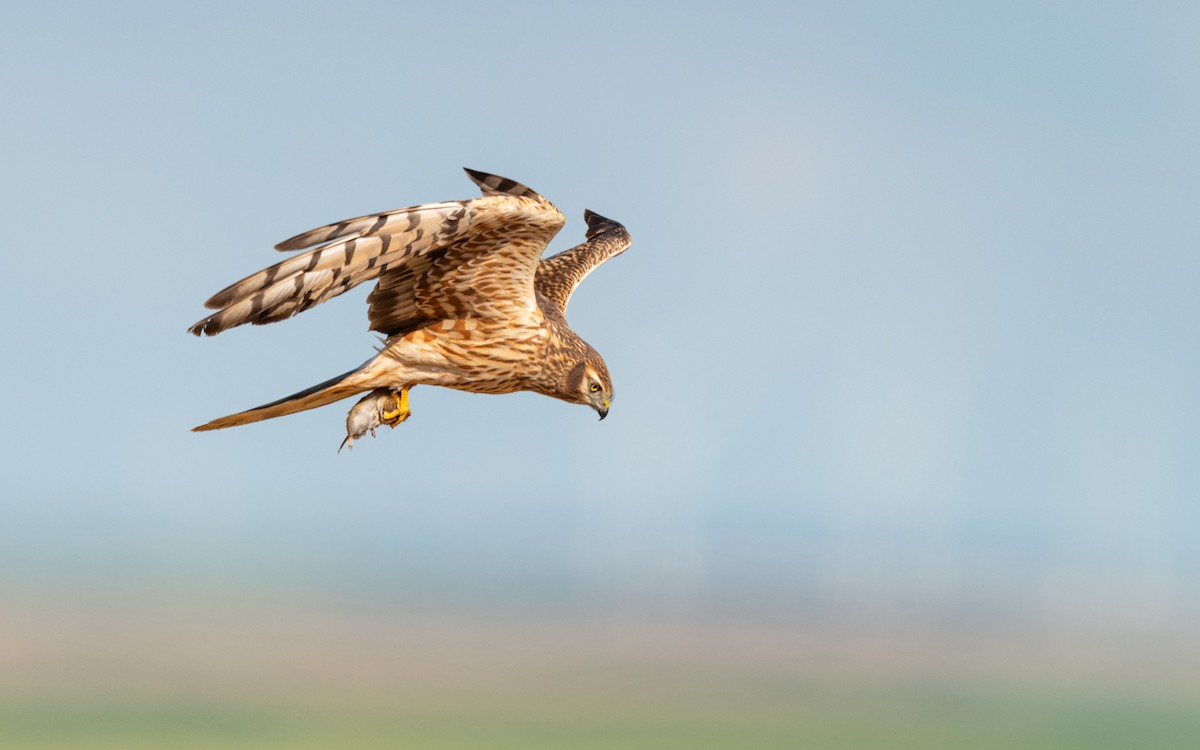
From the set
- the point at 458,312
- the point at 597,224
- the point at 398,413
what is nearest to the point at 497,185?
the point at 458,312

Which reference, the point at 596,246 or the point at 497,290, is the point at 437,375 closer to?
the point at 497,290

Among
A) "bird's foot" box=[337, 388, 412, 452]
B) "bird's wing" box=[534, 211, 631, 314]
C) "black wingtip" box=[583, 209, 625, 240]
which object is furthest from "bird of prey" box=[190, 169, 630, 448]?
"black wingtip" box=[583, 209, 625, 240]

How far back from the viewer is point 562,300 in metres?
10.7

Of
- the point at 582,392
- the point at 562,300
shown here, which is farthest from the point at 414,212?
the point at 562,300

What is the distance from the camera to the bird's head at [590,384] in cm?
930

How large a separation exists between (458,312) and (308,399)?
3.80 ft

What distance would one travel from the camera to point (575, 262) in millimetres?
11328

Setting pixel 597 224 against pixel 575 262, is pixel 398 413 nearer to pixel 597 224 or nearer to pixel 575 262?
pixel 575 262

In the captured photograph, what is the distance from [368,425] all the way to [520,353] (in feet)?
3.75

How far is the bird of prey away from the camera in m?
7.48

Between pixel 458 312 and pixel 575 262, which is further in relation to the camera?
pixel 575 262

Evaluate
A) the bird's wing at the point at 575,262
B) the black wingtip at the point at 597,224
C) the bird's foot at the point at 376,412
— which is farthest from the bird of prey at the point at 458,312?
the black wingtip at the point at 597,224

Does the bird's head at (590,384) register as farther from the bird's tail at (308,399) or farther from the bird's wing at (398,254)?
the bird's tail at (308,399)

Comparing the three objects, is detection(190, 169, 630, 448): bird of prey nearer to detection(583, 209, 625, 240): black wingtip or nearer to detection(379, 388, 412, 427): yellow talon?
detection(379, 388, 412, 427): yellow talon
